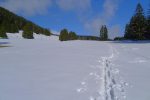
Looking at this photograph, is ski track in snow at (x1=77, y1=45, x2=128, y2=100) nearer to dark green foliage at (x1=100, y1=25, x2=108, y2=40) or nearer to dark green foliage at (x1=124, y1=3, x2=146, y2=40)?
dark green foliage at (x1=124, y1=3, x2=146, y2=40)

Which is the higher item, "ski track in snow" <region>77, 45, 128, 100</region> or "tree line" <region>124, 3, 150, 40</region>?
"tree line" <region>124, 3, 150, 40</region>

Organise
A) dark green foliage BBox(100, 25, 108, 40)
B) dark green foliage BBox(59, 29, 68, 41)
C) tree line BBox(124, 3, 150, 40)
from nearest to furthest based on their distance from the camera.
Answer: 1. tree line BBox(124, 3, 150, 40)
2. dark green foliage BBox(59, 29, 68, 41)
3. dark green foliage BBox(100, 25, 108, 40)

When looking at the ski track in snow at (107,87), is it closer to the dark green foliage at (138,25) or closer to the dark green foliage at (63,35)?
the dark green foliage at (138,25)

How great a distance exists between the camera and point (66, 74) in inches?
404

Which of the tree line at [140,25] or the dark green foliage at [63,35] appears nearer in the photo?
the tree line at [140,25]

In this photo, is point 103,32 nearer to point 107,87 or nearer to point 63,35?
point 63,35

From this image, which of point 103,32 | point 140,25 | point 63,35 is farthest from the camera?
point 103,32

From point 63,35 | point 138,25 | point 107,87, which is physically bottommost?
point 107,87

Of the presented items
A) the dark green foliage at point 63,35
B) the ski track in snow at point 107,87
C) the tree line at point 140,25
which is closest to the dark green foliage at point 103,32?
the dark green foliage at point 63,35

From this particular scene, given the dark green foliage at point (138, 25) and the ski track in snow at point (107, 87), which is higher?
the dark green foliage at point (138, 25)

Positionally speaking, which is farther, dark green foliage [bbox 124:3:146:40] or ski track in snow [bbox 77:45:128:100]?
dark green foliage [bbox 124:3:146:40]

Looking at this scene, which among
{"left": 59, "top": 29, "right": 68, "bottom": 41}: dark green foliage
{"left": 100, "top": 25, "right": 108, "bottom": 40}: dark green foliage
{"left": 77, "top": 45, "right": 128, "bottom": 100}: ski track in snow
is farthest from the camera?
{"left": 100, "top": 25, "right": 108, "bottom": 40}: dark green foliage

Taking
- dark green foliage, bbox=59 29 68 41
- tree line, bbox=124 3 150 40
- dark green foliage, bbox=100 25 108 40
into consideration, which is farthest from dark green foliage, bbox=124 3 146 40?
dark green foliage, bbox=100 25 108 40

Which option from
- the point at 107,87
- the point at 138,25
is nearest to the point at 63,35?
the point at 138,25
